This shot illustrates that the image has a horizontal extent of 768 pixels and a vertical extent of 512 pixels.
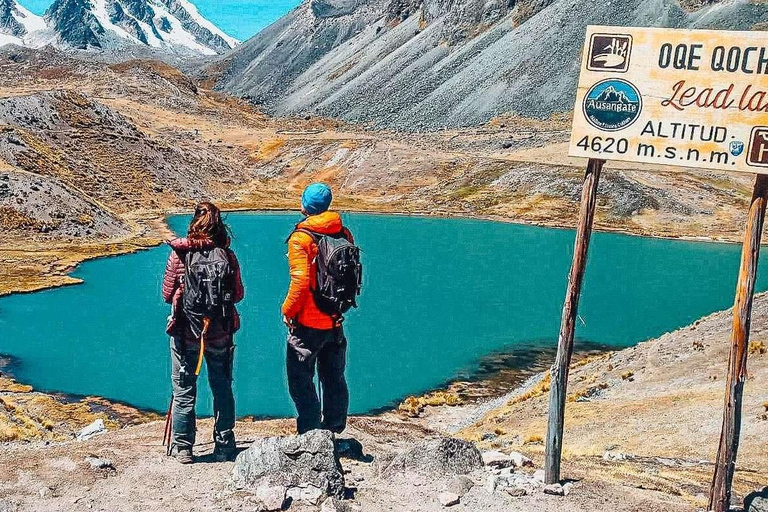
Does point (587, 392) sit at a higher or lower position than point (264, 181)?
lower

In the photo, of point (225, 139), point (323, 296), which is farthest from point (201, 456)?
point (225, 139)

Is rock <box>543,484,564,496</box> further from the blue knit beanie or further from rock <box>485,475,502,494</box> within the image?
the blue knit beanie

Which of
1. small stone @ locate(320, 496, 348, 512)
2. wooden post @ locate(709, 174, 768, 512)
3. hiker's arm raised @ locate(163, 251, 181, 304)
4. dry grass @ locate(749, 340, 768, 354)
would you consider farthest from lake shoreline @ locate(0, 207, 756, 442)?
wooden post @ locate(709, 174, 768, 512)

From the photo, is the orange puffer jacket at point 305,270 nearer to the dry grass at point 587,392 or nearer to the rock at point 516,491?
the rock at point 516,491

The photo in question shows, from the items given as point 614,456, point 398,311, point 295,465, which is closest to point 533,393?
point 614,456

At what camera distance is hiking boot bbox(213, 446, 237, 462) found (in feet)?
33.5

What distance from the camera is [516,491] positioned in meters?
9.12

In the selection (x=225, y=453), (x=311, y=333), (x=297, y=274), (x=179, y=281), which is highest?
(x=297, y=274)

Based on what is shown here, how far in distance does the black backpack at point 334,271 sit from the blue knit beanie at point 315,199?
0.38 metres

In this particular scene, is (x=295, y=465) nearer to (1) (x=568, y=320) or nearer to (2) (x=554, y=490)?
(2) (x=554, y=490)

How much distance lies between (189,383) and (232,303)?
1.38m

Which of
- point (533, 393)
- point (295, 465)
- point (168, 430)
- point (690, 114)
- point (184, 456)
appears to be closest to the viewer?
point (690, 114)

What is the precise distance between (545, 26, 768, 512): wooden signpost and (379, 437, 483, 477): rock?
2.98m

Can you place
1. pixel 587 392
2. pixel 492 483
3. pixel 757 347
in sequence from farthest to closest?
pixel 587 392 → pixel 757 347 → pixel 492 483
